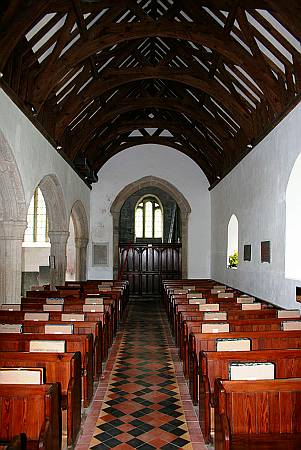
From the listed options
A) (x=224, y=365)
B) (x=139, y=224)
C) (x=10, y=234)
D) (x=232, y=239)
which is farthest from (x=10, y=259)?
(x=139, y=224)

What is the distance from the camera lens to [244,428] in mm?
3277

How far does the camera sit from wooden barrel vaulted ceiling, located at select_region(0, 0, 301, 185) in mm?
7121

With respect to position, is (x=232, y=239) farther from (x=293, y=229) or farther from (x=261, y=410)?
(x=261, y=410)

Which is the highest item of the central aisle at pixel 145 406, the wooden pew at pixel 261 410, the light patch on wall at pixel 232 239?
the light patch on wall at pixel 232 239

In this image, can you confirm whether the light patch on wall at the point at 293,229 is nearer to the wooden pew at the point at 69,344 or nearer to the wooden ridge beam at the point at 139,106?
the wooden pew at the point at 69,344

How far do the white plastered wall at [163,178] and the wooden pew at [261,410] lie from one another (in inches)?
532

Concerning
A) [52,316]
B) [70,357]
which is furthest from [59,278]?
[70,357]

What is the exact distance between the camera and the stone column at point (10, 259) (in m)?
8.04

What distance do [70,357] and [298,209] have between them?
5.19 meters

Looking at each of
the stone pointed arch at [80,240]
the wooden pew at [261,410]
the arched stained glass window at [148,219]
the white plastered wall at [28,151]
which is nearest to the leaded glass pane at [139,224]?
the arched stained glass window at [148,219]

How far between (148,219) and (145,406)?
18.3m

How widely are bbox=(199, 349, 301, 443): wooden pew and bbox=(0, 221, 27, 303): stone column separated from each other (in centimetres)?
472

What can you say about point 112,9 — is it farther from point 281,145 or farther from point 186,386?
point 186,386

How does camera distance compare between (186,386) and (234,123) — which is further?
(234,123)
